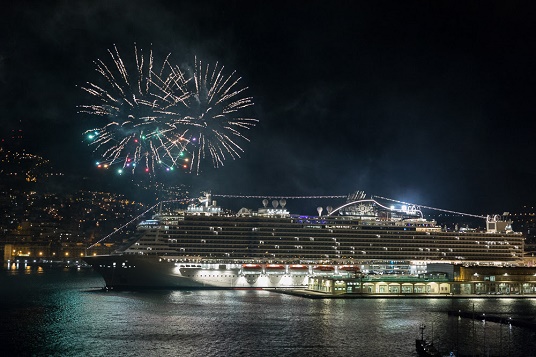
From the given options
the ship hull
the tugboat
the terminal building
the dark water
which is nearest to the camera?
the tugboat

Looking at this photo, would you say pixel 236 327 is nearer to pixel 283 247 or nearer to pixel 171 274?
pixel 171 274

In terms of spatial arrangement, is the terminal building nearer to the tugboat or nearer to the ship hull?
the ship hull

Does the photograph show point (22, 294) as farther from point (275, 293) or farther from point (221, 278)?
point (275, 293)

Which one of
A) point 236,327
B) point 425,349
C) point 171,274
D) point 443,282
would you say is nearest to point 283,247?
point 171,274

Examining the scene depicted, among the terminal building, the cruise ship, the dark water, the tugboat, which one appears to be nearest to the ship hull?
the cruise ship

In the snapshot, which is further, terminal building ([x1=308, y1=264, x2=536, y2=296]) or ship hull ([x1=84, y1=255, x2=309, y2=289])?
terminal building ([x1=308, y1=264, x2=536, y2=296])

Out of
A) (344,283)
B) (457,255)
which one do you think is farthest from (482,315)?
(457,255)
